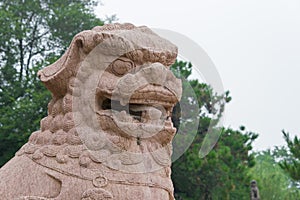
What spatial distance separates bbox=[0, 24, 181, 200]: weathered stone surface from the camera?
2623 mm

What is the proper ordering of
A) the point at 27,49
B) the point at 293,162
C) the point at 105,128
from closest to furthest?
1. the point at 105,128
2. the point at 293,162
3. the point at 27,49

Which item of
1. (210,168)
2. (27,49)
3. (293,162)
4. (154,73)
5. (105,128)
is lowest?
(105,128)

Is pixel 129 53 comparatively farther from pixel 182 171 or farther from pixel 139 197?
pixel 182 171

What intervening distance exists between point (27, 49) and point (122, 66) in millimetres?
8099

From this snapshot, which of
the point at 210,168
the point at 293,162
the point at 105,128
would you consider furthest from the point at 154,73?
the point at 210,168

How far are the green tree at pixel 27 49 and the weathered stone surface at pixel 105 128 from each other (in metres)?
5.71

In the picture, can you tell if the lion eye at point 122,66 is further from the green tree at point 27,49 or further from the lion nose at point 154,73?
the green tree at point 27,49

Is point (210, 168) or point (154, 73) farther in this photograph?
point (210, 168)

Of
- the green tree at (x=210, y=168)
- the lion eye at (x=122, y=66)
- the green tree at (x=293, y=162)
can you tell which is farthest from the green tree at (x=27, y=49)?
the lion eye at (x=122, y=66)

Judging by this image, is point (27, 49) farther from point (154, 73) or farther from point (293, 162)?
point (154, 73)

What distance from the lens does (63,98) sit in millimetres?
2889

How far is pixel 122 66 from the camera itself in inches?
110

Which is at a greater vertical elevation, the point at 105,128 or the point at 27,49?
the point at 27,49

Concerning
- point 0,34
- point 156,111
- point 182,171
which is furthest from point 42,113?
point 156,111
